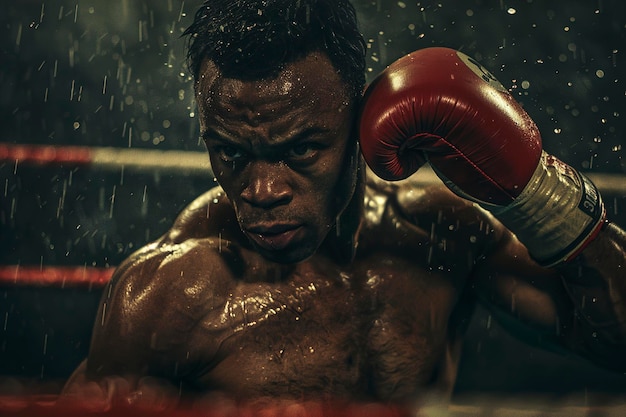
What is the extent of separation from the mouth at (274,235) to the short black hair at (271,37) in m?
0.26

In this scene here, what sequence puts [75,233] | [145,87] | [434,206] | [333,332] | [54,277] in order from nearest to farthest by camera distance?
1. [333,332]
2. [434,206]
3. [54,277]
4. [75,233]
5. [145,87]

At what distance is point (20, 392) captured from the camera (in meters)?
0.70

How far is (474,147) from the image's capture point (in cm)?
135

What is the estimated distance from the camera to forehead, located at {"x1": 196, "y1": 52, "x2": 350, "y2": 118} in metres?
1.38

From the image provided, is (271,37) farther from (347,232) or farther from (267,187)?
(347,232)

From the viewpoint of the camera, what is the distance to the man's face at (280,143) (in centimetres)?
137

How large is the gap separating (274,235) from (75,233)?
7.34 feet

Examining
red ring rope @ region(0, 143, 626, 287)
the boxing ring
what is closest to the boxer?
the boxing ring

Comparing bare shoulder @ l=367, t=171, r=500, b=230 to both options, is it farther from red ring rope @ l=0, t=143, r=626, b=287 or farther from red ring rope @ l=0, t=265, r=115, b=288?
red ring rope @ l=0, t=265, r=115, b=288

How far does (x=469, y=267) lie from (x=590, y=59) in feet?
8.08

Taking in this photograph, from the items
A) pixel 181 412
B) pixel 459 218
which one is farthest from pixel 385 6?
pixel 181 412

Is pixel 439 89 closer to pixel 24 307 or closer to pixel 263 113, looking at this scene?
pixel 263 113

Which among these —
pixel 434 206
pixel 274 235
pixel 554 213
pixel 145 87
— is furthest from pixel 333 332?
pixel 145 87

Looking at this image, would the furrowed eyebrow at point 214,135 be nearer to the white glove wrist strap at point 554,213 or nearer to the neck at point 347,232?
the neck at point 347,232
